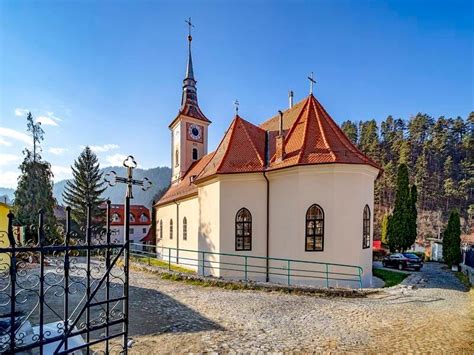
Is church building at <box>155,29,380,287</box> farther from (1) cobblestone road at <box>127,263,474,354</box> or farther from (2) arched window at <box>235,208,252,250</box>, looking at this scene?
(1) cobblestone road at <box>127,263,474,354</box>

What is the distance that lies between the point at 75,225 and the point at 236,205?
1139 inches

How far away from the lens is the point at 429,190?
60.6 m

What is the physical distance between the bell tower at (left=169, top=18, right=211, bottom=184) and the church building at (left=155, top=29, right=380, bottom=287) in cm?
1004

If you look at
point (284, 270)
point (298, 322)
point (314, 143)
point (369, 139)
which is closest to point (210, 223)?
point (284, 270)

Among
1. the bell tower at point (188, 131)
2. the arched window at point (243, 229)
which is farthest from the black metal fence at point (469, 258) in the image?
the bell tower at point (188, 131)

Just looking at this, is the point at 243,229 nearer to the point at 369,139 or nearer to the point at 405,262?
the point at 405,262

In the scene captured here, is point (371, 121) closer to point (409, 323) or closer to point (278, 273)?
point (278, 273)

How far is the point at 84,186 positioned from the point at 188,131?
814 inches

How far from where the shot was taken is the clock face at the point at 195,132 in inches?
1104

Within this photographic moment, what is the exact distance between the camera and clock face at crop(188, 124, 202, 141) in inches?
1104

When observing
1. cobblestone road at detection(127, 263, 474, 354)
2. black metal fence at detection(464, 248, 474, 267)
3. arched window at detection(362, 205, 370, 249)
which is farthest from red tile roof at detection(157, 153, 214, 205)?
black metal fence at detection(464, 248, 474, 267)

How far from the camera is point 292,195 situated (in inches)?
553

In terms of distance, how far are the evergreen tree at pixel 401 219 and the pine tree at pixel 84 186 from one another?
110 feet

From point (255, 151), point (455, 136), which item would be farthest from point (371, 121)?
point (255, 151)
